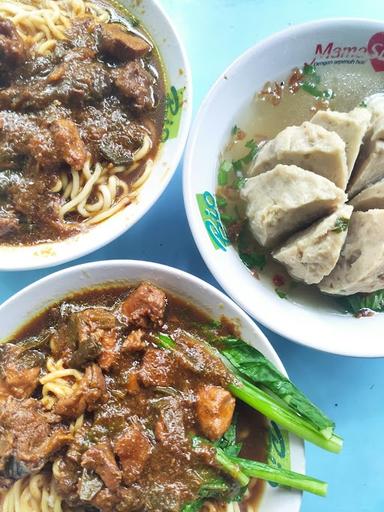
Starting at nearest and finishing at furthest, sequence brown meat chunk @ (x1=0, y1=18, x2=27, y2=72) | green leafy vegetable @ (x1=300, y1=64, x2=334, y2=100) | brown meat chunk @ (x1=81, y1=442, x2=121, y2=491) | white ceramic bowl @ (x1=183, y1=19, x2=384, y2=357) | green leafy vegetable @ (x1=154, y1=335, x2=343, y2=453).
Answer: brown meat chunk @ (x1=81, y1=442, x2=121, y2=491) → green leafy vegetable @ (x1=154, y1=335, x2=343, y2=453) → white ceramic bowl @ (x1=183, y1=19, x2=384, y2=357) → brown meat chunk @ (x1=0, y1=18, x2=27, y2=72) → green leafy vegetable @ (x1=300, y1=64, x2=334, y2=100)

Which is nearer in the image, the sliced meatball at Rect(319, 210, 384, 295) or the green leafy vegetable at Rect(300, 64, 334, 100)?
the sliced meatball at Rect(319, 210, 384, 295)

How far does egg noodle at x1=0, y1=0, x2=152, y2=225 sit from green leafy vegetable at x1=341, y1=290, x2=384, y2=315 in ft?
4.10

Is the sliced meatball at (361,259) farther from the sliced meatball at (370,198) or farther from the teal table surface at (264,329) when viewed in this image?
the teal table surface at (264,329)

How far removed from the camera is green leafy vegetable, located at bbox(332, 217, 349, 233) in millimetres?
2688

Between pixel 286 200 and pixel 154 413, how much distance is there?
116cm

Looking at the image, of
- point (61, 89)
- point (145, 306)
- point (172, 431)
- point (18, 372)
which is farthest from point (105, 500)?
point (61, 89)

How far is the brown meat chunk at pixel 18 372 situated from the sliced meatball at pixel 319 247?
4.29ft

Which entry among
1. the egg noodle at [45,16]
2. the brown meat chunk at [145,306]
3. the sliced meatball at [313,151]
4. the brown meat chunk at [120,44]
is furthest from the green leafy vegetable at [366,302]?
the egg noodle at [45,16]

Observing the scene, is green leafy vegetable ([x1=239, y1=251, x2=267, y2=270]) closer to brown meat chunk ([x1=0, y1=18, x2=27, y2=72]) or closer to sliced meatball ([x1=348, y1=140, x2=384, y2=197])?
sliced meatball ([x1=348, y1=140, x2=384, y2=197])

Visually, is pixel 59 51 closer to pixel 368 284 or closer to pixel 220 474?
pixel 368 284

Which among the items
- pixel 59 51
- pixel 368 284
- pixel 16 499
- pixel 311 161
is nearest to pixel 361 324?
pixel 368 284

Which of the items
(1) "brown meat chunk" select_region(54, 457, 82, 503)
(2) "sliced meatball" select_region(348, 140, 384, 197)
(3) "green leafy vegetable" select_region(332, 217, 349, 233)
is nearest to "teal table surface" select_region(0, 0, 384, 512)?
(3) "green leafy vegetable" select_region(332, 217, 349, 233)

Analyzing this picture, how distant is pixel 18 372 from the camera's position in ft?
8.77

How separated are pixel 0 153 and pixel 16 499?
166 cm
